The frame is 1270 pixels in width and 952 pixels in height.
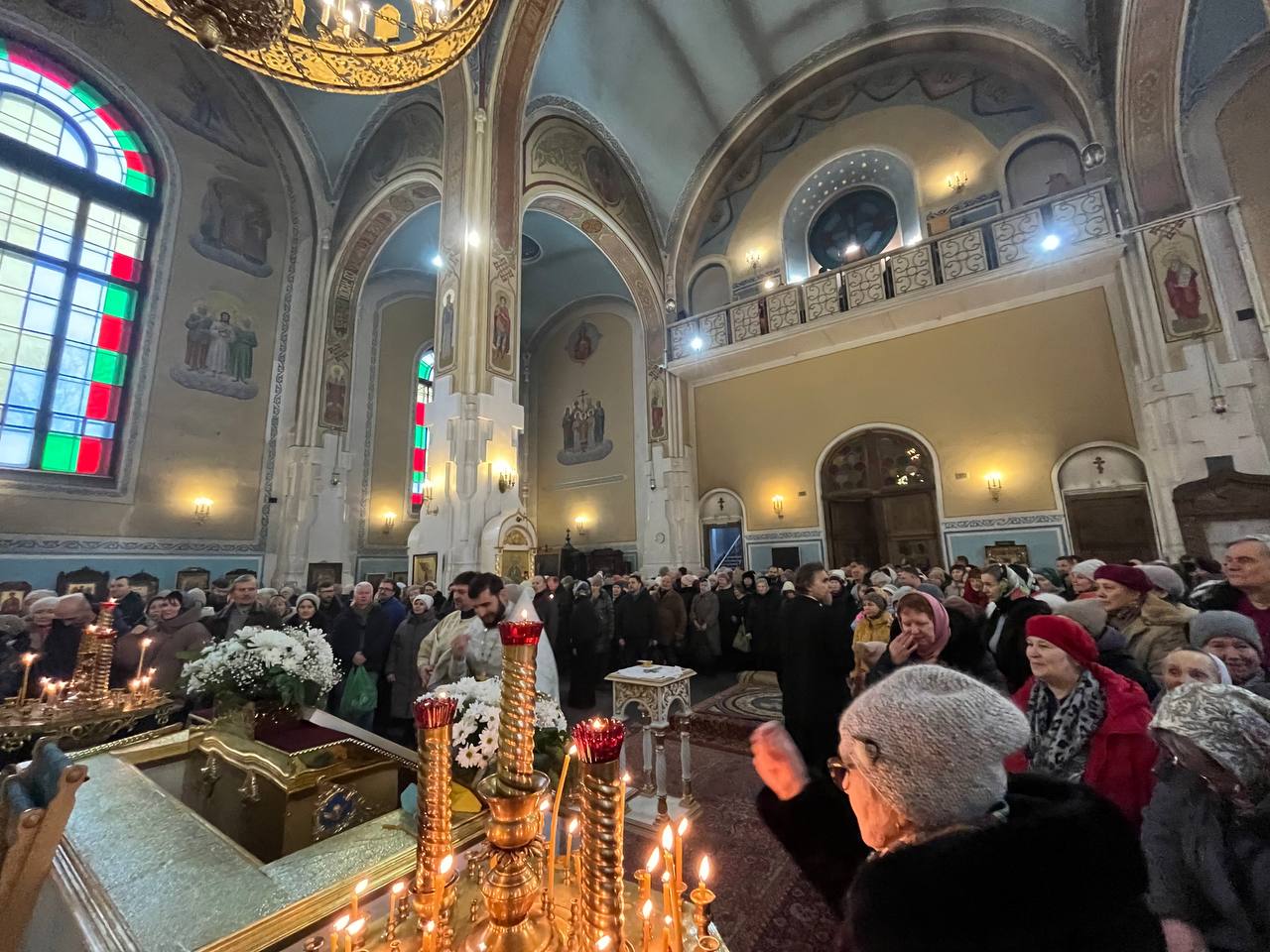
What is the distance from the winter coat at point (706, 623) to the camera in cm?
691

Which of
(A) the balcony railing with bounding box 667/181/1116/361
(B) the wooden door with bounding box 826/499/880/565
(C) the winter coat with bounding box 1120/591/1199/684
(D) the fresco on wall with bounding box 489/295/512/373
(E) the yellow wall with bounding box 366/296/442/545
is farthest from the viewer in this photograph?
(E) the yellow wall with bounding box 366/296/442/545

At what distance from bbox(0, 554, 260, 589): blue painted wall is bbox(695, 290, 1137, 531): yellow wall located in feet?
31.1

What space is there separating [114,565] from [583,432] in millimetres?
9930

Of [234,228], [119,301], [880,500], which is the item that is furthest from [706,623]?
[234,228]

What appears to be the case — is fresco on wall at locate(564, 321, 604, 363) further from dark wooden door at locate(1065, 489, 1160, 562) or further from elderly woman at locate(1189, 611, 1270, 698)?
elderly woman at locate(1189, 611, 1270, 698)

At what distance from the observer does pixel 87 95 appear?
8.84 meters

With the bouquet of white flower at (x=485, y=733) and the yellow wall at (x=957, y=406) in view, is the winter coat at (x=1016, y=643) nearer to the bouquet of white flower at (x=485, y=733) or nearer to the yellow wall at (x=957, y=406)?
the bouquet of white flower at (x=485, y=733)

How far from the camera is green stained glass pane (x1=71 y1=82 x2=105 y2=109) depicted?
8734mm

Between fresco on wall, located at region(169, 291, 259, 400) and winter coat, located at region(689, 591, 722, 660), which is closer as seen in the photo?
winter coat, located at region(689, 591, 722, 660)

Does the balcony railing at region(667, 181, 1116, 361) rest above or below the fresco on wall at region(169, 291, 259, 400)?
above

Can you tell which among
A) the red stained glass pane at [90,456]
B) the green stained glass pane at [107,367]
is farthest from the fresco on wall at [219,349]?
the red stained glass pane at [90,456]

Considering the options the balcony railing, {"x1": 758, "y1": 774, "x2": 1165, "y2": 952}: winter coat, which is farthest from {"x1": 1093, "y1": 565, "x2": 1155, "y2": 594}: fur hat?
the balcony railing

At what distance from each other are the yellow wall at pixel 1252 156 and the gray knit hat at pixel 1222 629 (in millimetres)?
8146

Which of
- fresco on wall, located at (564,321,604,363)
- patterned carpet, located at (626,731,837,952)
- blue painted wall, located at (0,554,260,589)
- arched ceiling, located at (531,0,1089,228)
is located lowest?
patterned carpet, located at (626,731,837,952)
